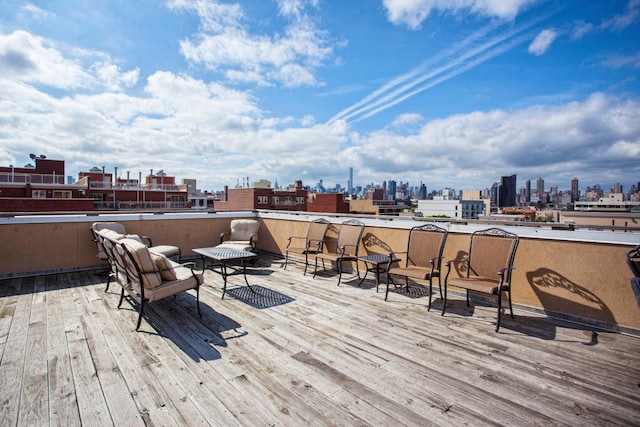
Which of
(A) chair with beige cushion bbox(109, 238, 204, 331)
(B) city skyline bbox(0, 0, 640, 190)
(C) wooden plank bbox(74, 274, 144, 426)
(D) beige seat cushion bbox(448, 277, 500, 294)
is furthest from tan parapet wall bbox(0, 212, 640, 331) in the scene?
(B) city skyline bbox(0, 0, 640, 190)

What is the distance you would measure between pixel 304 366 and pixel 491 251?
8.80 ft

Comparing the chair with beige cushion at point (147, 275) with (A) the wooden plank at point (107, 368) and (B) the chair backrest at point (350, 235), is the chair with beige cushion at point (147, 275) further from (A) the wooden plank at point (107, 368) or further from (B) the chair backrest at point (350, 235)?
(B) the chair backrest at point (350, 235)

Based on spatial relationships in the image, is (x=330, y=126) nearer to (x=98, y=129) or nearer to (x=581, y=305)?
(x=581, y=305)

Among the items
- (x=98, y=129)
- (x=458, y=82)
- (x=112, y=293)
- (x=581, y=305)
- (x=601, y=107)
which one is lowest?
(x=112, y=293)

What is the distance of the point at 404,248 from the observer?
4.81 m

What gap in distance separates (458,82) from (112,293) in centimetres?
1258

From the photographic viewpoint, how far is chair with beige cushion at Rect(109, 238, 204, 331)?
2955 mm

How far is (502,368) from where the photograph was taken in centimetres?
237

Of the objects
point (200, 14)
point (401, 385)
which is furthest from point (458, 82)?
point (401, 385)

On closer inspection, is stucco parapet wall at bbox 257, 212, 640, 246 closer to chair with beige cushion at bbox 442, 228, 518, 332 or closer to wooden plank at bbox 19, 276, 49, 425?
chair with beige cushion at bbox 442, 228, 518, 332

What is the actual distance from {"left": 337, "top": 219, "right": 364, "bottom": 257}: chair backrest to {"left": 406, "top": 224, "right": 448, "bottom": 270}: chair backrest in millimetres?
990

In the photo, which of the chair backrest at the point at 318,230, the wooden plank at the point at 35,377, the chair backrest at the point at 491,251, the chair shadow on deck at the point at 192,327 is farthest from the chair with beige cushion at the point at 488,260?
the wooden plank at the point at 35,377

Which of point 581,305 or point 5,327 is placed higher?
point 581,305

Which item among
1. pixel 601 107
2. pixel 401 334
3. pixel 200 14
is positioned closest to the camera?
pixel 401 334
